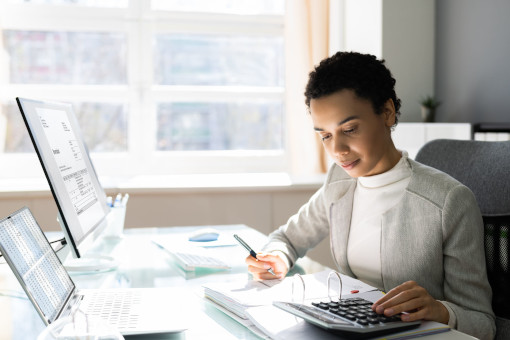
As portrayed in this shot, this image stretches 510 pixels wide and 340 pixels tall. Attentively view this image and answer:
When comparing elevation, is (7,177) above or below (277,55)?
below

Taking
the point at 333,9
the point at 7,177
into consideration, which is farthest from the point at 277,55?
the point at 7,177

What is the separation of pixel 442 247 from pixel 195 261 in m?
0.57

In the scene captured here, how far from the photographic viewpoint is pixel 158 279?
1297 mm

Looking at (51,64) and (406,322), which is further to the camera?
(51,64)

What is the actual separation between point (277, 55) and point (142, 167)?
3.50 feet

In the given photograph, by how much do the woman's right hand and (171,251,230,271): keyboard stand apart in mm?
139

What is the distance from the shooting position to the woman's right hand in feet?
4.06

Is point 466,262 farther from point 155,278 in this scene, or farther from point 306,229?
point 155,278

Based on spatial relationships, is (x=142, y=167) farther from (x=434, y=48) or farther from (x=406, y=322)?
(x=406, y=322)

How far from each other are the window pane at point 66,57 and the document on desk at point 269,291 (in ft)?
8.06

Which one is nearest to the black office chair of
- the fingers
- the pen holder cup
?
the fingers

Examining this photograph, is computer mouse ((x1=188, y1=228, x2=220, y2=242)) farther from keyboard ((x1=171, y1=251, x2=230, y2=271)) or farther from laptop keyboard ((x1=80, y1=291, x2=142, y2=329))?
laptop keyboard ((x1=80, y1=291, x2=142, y2=329))

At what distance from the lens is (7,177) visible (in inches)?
127

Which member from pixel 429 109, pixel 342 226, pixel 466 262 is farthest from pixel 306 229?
pixel 429 109
